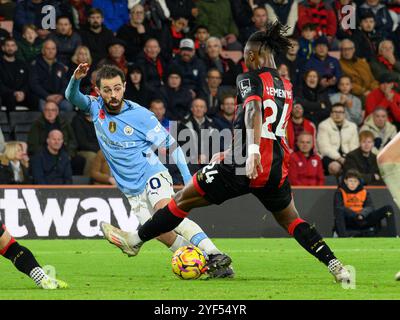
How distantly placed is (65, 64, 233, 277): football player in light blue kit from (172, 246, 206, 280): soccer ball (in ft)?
1.31

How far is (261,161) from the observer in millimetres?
9023

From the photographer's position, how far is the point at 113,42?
61.8ft

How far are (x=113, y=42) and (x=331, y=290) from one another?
1093cm

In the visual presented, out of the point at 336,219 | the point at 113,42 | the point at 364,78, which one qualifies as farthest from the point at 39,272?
the point at 364,78

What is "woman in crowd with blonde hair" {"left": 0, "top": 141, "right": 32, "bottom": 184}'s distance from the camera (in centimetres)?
1667

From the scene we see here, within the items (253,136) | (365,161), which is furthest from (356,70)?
(253,136)

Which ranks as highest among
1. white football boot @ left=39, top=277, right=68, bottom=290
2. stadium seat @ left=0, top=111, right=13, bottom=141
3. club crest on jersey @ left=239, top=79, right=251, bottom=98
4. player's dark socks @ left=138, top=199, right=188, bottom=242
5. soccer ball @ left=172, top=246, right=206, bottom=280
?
club crest on jersey @ left=239, top=79, right=251, bottom=98

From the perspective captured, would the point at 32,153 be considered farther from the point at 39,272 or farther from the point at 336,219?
the point at 39,272

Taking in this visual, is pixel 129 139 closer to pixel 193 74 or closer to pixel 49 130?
pixel 49 130

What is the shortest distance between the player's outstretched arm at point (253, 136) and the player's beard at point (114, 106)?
2080mm

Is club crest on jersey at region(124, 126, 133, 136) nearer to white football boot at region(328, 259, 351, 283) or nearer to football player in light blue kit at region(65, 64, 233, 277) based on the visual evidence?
football player in light blue kit at region(65, 64, 233, 277)

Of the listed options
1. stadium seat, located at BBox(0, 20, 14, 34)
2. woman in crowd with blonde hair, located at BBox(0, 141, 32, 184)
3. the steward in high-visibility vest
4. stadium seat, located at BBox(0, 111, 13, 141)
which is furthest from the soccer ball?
stadium seat, located at BBox(0, 20, 14, 34)

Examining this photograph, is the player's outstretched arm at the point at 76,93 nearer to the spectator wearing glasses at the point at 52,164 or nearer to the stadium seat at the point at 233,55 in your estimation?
the spectator wearing glasses at the point at 52,164

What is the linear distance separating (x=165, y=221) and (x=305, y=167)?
8680 millimetres
